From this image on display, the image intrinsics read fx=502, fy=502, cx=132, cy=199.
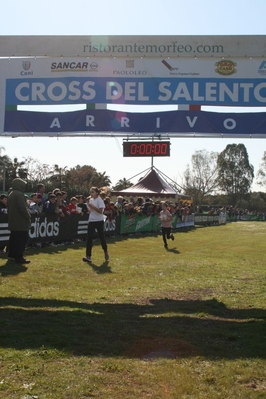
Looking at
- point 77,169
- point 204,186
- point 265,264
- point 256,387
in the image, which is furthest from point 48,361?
point 204,186

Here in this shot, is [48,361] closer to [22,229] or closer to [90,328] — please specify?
[90,328]

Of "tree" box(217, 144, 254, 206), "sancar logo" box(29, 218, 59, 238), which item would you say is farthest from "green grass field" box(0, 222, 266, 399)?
"tree" box(217, 144, 254, 206)

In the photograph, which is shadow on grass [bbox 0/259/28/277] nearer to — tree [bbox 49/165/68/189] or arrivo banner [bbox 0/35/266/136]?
arrivo banner [bbox 0/35/266/136]

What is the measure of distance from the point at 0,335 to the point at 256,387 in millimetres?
2567

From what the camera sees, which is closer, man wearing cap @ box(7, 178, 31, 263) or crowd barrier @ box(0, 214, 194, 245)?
man wearing cap @ box(7, 178, 31, 263)

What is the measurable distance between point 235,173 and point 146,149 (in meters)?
88.1

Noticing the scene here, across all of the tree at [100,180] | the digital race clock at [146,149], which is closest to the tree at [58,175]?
the tree at [100,180]

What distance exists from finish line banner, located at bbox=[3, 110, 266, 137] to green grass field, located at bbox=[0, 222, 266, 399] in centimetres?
281

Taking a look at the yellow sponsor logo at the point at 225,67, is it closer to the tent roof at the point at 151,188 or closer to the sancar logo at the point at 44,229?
the sancar logo at the point at 44,229

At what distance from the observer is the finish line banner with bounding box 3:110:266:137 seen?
999cm

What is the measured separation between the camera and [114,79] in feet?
32.0

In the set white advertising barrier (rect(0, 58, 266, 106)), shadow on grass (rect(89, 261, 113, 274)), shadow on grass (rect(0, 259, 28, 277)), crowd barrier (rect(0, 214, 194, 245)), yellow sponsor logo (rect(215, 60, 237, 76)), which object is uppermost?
yellow sponsor logo (rect(215, 60, 237, 76))

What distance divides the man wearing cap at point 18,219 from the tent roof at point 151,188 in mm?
23661

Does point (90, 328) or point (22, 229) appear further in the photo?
point (22, 229)
